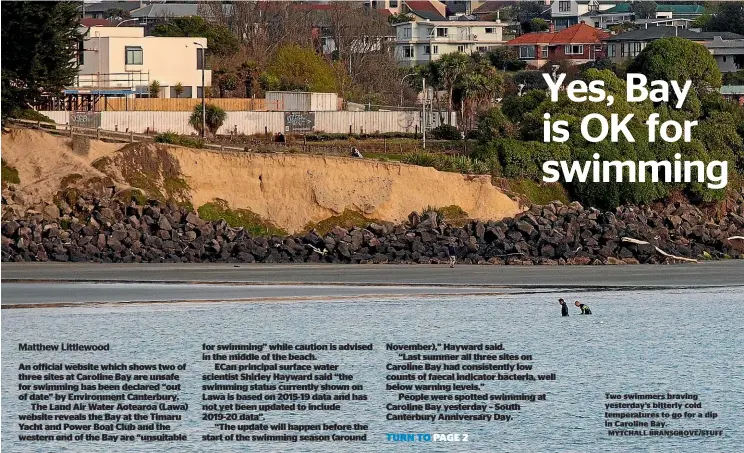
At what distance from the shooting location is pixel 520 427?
2656 centimetres

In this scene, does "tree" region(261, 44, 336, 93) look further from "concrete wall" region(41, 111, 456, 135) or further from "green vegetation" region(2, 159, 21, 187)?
"green vegetation" region(2, 159, 21, 187)

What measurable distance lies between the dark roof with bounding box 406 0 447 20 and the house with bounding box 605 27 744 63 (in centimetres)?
3225

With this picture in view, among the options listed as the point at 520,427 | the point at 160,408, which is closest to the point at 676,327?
the point at 520,427

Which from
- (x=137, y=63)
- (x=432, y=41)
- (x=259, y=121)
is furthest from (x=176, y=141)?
(x=432, y=41)

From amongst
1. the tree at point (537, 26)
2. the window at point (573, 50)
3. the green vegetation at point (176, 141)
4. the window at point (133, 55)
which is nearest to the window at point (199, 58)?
the window at point (133, 55)

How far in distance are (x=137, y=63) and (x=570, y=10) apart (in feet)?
276

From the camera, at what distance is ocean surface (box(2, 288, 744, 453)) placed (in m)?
25.3

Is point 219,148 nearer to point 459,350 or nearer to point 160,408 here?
point 459,350

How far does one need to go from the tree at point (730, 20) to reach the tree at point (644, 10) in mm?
22450

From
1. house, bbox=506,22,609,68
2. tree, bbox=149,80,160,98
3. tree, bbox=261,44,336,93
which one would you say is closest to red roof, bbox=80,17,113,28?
tree, bbox=261,44,336,93

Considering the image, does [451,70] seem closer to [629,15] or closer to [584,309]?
[584,309]

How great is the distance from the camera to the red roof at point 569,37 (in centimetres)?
11843

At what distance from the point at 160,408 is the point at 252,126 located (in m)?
43.0

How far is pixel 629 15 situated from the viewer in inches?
5733
